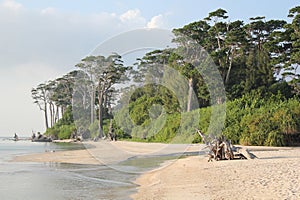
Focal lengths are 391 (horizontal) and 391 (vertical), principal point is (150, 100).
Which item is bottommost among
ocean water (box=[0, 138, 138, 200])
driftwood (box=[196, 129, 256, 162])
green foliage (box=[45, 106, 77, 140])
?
ocean water (box=[0, 138, 138, 200])

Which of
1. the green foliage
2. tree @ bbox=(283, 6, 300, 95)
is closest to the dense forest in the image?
tree @ bbox=(283, 6, 300, 95)

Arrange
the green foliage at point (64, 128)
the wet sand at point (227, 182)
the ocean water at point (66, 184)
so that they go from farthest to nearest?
the green foliage at point (64, 128)
the ocean water at point (66, 184)
the wet sand at point (227, 182)

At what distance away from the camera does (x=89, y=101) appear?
126 ft

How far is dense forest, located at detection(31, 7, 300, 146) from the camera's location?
27828 millimetres

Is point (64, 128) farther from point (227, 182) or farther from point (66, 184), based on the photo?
point (227, 182)

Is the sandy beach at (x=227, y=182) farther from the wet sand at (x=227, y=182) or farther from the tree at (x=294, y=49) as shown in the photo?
the tree at (x=294, y=49)

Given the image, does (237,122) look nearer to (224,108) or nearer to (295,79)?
(224,108)

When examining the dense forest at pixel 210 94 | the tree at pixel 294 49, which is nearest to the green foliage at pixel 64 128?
the dense forest at pixel 210 94

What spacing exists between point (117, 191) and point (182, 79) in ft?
79.6

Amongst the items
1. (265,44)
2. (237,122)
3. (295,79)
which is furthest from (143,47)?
(265,44)

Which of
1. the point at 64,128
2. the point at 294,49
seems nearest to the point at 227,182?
the point at 294,49

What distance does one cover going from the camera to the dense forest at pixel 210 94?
91.3 feet

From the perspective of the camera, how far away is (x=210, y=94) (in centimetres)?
3722

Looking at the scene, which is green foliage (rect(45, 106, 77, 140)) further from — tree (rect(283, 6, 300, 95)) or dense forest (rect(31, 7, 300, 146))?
tree (rect(283, 6, 300, 95))
